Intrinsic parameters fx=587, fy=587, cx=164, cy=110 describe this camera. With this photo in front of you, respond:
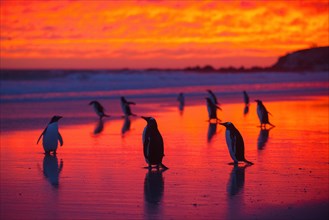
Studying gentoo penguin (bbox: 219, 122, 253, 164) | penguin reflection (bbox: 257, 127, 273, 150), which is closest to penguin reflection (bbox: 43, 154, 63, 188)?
gentoo penguin (bbox: 219, 122, 253, 164)

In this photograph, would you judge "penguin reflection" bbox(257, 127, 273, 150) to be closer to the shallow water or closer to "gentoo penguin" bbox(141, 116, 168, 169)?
the shallow water

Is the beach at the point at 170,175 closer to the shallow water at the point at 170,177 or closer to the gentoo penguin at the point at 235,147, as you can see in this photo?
the shallow water at the point at 170,177

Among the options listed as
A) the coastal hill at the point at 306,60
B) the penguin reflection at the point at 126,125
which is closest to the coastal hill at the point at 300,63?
the coastal hill at the point at 306,60

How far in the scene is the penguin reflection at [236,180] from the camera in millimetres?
6658

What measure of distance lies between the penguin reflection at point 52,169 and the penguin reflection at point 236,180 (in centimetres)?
208

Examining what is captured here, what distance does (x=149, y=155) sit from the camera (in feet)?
26.5

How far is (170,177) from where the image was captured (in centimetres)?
753

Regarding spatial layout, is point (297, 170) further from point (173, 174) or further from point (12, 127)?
point (12, 127)

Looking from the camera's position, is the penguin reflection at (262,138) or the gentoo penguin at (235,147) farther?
the penguin reflection at (262,138)

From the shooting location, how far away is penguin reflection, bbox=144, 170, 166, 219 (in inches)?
233

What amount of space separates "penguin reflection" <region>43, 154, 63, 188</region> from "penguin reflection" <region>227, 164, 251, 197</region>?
6.83ft

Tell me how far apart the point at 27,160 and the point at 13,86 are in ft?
88.9

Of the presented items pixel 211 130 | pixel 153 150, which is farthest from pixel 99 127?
pixel 153 150

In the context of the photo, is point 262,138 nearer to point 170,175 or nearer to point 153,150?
point 153,150
